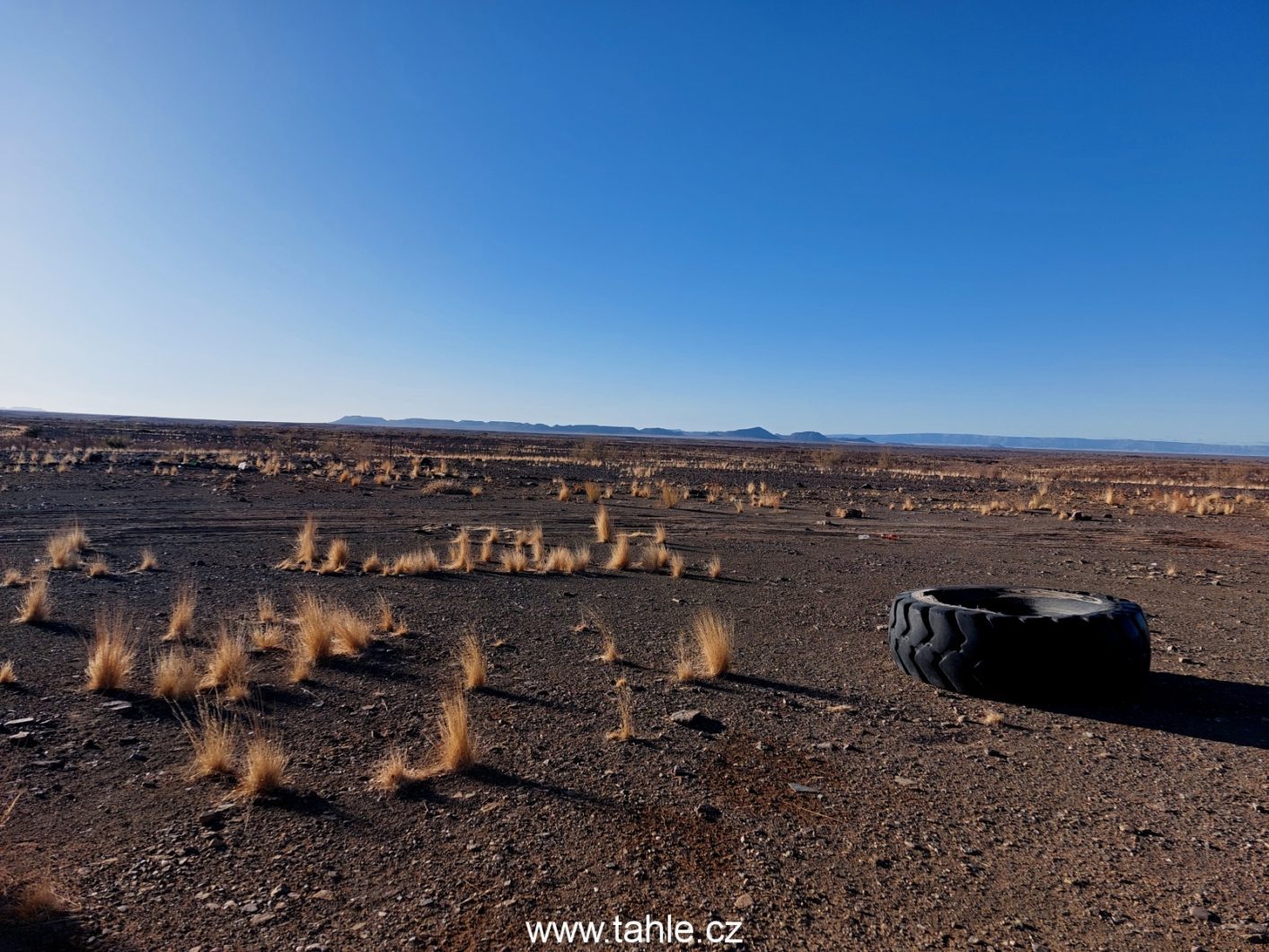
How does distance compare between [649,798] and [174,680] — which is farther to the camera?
[174,680]

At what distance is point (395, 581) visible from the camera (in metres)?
10.4

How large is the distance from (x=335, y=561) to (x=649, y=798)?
8.41 meters

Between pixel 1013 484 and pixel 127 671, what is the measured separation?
39.0 metres

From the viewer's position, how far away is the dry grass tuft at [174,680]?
216 inches

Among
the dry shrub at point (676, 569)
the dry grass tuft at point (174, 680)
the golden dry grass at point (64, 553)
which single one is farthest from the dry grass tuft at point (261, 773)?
the golden dry grass at point (64, 553)

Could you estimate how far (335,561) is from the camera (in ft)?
36.4

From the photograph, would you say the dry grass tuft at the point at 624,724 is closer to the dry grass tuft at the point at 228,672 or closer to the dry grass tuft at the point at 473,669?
the dry grass tuft at the point at 473,669

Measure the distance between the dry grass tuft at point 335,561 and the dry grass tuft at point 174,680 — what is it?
5051 mm

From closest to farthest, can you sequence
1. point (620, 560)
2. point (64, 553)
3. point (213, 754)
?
point (213, 754) < point (64, 553) < point (620, 560)

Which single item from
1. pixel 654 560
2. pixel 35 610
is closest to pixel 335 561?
pixel 35 610

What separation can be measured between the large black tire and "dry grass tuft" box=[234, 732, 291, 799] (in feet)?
15.8

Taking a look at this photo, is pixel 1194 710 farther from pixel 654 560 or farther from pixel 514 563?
pixel 514 563

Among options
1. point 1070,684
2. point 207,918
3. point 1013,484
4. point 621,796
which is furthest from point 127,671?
point 1013,484

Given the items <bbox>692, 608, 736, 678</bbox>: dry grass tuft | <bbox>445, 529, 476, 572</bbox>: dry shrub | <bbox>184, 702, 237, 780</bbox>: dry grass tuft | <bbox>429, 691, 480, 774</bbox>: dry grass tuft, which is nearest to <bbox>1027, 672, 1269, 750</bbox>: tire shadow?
<bbox>692, 608, 736, 678</bbox>: dry grass tuft
